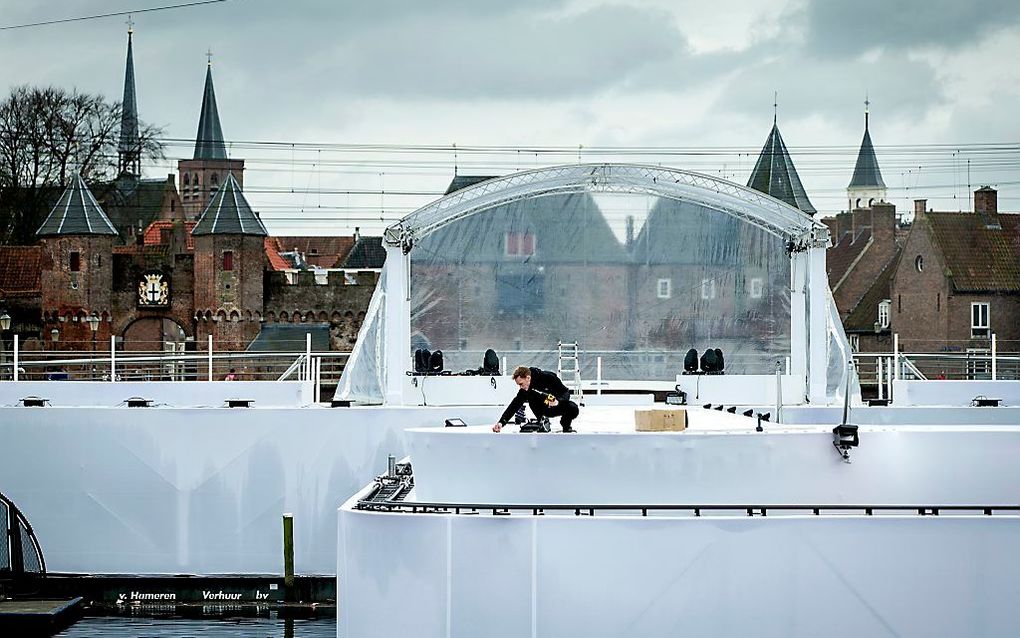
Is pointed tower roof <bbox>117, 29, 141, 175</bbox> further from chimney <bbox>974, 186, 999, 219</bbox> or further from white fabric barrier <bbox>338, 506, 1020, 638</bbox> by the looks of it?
white fabric barrier <bbox>338, 506, 1020, 638</bbox>

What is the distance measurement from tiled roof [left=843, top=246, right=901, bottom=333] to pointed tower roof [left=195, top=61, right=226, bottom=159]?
2012 inches

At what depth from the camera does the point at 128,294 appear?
75688 mm

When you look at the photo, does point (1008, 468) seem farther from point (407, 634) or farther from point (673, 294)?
point (673, 294)

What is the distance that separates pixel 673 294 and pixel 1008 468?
1256 centimetres

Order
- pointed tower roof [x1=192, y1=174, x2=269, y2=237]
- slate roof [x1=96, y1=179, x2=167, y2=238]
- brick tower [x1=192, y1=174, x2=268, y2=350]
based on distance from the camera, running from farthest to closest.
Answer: slate roof [x1=96, y1=179, x2=167, y2=238]
pointed tower roof [x1=192, y1=174, x2=269, y2=237]
brick tower [x1=192, y1=174, x2=268, y2=350]

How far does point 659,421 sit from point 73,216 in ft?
209

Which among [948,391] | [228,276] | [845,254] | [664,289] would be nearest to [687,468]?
[948,391]

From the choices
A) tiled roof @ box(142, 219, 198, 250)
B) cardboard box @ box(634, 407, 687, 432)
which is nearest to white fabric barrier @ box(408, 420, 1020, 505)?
cardboard box @ box(634, 407, 687, 432)

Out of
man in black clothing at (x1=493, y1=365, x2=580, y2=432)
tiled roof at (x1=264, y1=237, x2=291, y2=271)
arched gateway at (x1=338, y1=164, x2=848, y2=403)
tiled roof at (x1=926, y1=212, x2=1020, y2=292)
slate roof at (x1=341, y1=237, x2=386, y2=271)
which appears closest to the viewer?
man in black clothing at (x1=493, y1=365, x2=580, y2=432)

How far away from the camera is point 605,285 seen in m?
25.0

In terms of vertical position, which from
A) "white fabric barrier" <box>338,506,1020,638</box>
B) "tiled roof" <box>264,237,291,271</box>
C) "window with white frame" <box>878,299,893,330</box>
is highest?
"tiled roof" <box>264,237,291,271</box>

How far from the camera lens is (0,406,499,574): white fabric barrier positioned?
21.1 meters

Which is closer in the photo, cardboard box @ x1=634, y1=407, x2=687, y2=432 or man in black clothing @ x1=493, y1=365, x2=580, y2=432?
cardboard box @ x1=634, y1=407, x2=687, y2=432

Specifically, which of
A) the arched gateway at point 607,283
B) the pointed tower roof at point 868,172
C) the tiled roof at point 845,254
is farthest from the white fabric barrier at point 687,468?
the pointed tower roof at point 868,172
